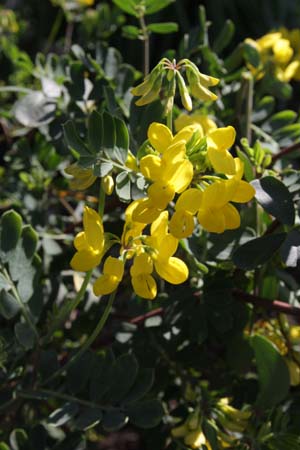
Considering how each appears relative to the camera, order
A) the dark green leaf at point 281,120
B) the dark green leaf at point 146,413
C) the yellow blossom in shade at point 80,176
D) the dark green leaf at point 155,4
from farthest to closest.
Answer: the dark green leaf at point 281,120
the dark green leaf at point 155,4
the dark green leaf at point 146,413
the yellow blossom in shade at point 80,176

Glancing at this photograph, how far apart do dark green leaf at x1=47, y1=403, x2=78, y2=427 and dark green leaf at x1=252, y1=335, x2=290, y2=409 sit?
0.24 meters

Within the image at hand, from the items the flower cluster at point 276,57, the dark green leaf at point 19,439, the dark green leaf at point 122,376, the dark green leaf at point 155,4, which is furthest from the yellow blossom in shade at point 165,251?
the flower cluster at point 276,57

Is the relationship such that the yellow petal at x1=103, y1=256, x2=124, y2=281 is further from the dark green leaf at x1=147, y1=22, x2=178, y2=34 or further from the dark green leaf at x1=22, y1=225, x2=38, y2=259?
the dark green leaf at x1=147, y1=22, x2=178, y2=34

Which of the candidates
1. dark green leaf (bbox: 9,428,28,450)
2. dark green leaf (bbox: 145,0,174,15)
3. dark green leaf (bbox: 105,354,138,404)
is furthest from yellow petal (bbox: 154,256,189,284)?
dark green leaf (bbox: 145,0,174,15)

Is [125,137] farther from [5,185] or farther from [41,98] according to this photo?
[5,185]

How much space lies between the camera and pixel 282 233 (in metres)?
0.81

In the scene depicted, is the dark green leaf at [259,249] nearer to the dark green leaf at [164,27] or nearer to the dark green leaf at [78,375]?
the dark green leaf at [78,375]

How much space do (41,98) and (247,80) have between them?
1.07 feet

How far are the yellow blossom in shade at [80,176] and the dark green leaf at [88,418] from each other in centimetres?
30

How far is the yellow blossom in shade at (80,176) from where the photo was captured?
750 millimetres

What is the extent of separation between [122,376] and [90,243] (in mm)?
252

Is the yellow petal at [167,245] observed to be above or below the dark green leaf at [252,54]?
above

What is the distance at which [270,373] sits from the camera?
873 millimetres

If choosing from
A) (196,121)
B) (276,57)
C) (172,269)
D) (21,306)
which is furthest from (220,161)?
(276,57)
